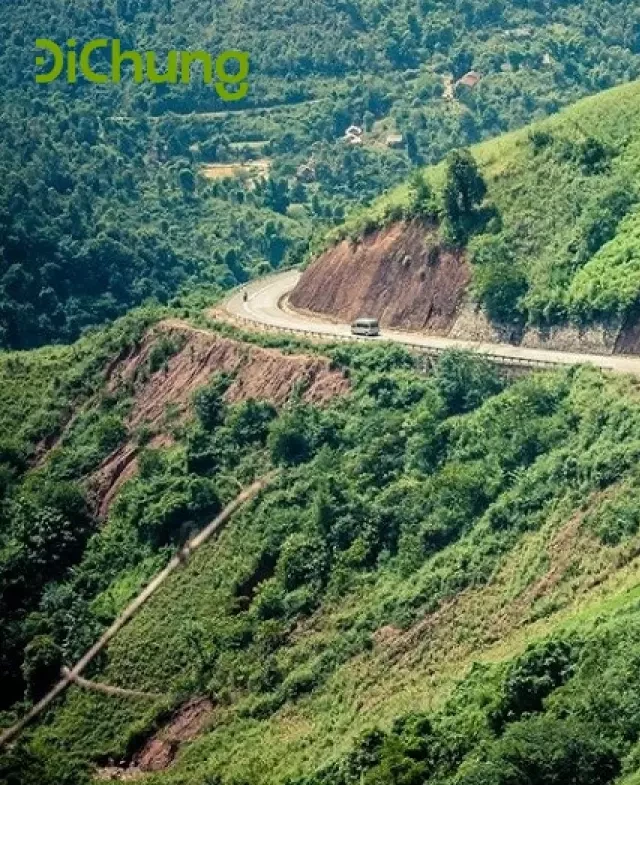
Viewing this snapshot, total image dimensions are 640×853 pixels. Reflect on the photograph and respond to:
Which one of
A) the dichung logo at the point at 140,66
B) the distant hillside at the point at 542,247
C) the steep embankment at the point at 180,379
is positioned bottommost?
the dichung logo at the point at 140,66

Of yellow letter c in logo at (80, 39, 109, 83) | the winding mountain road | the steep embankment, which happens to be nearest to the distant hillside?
the winding mountain road

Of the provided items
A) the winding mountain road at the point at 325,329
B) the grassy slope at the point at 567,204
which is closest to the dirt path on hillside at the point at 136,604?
the winding mountain road at the point at 325,329

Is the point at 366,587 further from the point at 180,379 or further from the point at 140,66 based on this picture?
the point at 140,66

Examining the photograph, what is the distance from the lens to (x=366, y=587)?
126ft

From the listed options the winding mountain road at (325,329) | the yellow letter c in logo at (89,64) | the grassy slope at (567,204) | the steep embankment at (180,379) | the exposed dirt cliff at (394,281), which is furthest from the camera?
the yellow letter c in logo at (89,64)

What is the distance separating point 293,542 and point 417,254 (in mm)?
11273

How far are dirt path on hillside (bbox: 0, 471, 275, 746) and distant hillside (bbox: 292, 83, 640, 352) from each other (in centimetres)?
685

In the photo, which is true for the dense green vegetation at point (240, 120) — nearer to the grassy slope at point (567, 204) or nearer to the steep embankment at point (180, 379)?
the steep embankment at point (180, 379)

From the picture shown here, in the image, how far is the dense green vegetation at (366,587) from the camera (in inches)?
1142

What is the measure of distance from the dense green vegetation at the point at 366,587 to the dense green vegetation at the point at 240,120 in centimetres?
2445

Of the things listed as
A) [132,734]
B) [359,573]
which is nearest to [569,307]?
[359,573]

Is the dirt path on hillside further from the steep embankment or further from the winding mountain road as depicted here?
the winding mountain road

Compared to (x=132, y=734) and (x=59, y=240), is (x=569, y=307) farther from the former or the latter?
(x=59, y=240)

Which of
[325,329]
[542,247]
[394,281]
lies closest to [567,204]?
[542,247]
